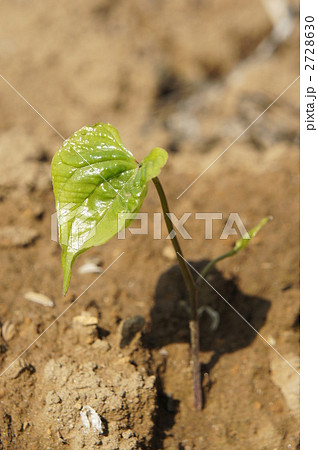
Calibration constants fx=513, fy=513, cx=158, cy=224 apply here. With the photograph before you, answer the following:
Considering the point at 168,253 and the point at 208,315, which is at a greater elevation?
the point at 168,253

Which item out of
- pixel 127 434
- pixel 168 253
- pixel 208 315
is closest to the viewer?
pixel 127 434

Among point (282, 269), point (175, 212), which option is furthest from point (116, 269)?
point (282, 269)

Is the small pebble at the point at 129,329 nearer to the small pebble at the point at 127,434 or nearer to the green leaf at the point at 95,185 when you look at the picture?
the small pebble at the point at 127,434

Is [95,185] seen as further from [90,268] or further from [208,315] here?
[208,315]

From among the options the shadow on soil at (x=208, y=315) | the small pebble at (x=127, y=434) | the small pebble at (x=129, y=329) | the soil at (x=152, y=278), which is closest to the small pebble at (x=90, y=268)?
the soil at (x=152, y=278)

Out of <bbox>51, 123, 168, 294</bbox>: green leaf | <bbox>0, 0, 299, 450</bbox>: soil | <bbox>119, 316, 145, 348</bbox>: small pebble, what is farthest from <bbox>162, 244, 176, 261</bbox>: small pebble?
<bbox>51, 123, 168, 294</bbox>: green leaf

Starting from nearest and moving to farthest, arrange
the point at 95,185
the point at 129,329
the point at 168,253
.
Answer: the point at 95,185, the point at 129,329, the point at 168,253

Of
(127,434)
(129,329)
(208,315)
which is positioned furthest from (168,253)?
(127,434)
